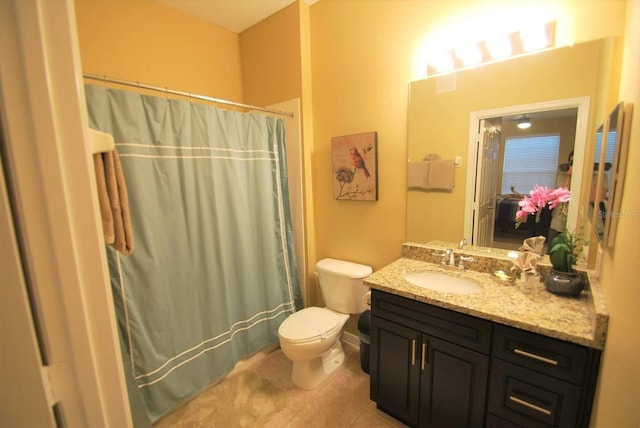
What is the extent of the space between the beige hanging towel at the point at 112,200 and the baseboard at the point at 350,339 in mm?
1943

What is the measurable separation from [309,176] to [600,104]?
5.70ft

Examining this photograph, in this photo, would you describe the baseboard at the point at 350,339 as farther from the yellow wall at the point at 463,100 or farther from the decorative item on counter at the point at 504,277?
the decorative item on counter at the point at 504,277

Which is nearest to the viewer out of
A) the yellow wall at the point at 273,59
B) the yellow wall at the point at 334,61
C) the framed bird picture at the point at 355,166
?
the yellow wall at the point at 334,61

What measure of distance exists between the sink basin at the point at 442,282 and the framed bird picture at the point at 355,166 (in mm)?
632

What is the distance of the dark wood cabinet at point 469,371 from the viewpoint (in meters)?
1.02

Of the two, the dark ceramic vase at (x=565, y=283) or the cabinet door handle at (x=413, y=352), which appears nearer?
the dark ceramic vase at (x=565, y=283)

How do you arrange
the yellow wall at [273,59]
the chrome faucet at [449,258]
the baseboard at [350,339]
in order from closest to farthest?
the chrome faucet at [449,258] < the yellow wall at [273,59] < the baseboard at [350,339]

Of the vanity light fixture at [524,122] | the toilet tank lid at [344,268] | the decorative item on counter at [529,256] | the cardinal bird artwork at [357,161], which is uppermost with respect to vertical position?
the vanity light fixture at [524,122]

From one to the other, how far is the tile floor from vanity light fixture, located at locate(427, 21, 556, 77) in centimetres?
209

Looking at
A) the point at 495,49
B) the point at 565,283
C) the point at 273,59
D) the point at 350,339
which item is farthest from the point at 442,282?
the point at 273,59

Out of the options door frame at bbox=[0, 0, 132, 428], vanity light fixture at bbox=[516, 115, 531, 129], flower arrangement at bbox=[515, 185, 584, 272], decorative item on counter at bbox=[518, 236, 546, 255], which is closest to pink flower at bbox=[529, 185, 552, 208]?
flower arrangement at bbox=[515, 185, 584, 272]

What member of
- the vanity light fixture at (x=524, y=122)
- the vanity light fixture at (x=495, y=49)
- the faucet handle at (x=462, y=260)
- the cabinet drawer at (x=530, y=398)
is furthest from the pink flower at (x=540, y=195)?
the cabinet drawer at (x=530, y=398)

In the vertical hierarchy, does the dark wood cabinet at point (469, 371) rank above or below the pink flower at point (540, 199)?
below

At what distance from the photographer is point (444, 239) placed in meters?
1.76
